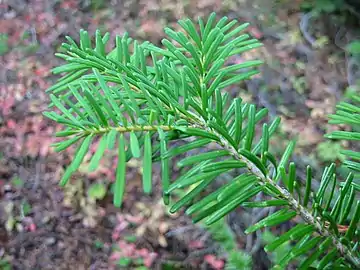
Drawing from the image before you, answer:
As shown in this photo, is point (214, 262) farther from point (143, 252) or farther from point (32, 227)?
point (32, 227)

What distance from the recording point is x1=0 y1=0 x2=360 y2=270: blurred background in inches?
70.8

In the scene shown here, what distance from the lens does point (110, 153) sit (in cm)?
202

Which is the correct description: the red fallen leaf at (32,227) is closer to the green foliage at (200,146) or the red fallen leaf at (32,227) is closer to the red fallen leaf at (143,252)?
the red fallen leaf at (143,252)

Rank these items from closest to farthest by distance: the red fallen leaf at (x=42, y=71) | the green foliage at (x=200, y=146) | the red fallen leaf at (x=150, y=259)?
the green foliage at (x=200, y=146)
the red fallen leaf at (x=150, y=259)
the red fallen leaf at (x=42, y=71)

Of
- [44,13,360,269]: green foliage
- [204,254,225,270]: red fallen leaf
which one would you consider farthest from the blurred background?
[44,13,360,269]: green foliage

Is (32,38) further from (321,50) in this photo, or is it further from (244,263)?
(244,263)

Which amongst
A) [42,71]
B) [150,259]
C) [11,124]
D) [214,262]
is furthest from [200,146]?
[42,71]

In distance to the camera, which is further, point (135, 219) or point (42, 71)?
point (42, 71)

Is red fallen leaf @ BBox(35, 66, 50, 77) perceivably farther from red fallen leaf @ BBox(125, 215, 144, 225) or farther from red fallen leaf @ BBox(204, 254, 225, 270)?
red fallen leaf @ BBox(204, 254, 225, 270)

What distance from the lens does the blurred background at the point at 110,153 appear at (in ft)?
5.90

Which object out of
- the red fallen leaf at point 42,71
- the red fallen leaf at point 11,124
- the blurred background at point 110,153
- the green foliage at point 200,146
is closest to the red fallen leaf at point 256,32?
the blurred background at point 110,153

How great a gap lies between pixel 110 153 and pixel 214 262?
0.76 meters

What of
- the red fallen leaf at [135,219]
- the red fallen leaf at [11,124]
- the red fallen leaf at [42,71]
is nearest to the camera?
the red fallen leaf at [135,219]

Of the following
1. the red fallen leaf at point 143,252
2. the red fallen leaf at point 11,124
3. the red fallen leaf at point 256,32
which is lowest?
the red fallen leaf at point 143,252
